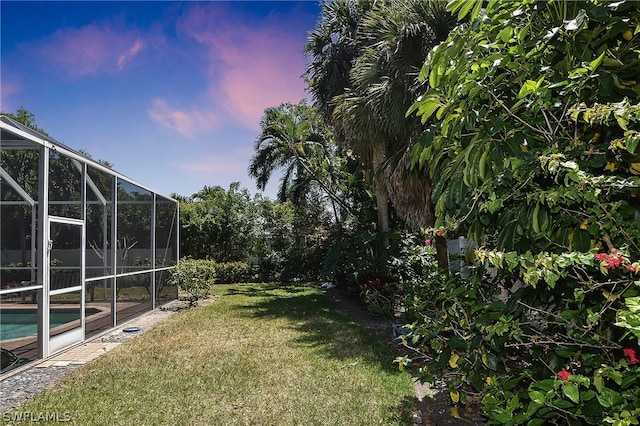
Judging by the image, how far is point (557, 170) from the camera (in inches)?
56.5

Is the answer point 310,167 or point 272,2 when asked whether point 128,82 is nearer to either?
point 272,2

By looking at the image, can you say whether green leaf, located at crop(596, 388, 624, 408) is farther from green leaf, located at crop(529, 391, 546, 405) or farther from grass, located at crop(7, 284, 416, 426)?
grass, located at crop(7, 284, 416, 426)

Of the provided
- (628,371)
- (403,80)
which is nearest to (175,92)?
(403,80)

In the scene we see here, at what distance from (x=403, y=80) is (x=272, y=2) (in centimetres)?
264

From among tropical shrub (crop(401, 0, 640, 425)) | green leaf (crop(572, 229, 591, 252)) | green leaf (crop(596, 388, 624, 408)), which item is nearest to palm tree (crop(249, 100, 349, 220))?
tropical shrub (crop(401, 0, 640, 425))

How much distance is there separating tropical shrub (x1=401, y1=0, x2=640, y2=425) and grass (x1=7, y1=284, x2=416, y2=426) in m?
2.50

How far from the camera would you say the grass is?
3.88 metres

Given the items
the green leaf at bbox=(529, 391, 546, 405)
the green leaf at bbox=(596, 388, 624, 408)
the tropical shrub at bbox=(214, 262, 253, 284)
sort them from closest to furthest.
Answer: the green leaf at bbox=(596, 388, 624, 408)
the green leaf at bbox=(529, 391, 546, 405)
the tropical shrub at bbox=(214, 262, 253, 284)

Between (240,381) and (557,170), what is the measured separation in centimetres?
464

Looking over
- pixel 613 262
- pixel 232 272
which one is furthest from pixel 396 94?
pixel 232 272

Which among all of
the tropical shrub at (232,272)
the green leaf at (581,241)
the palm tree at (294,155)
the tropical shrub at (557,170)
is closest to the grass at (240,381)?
the tropical shrub at (557,170)

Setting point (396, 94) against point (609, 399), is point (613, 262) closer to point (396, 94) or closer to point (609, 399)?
point (609, 399)

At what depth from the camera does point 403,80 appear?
6.66m

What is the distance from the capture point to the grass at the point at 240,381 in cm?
388
